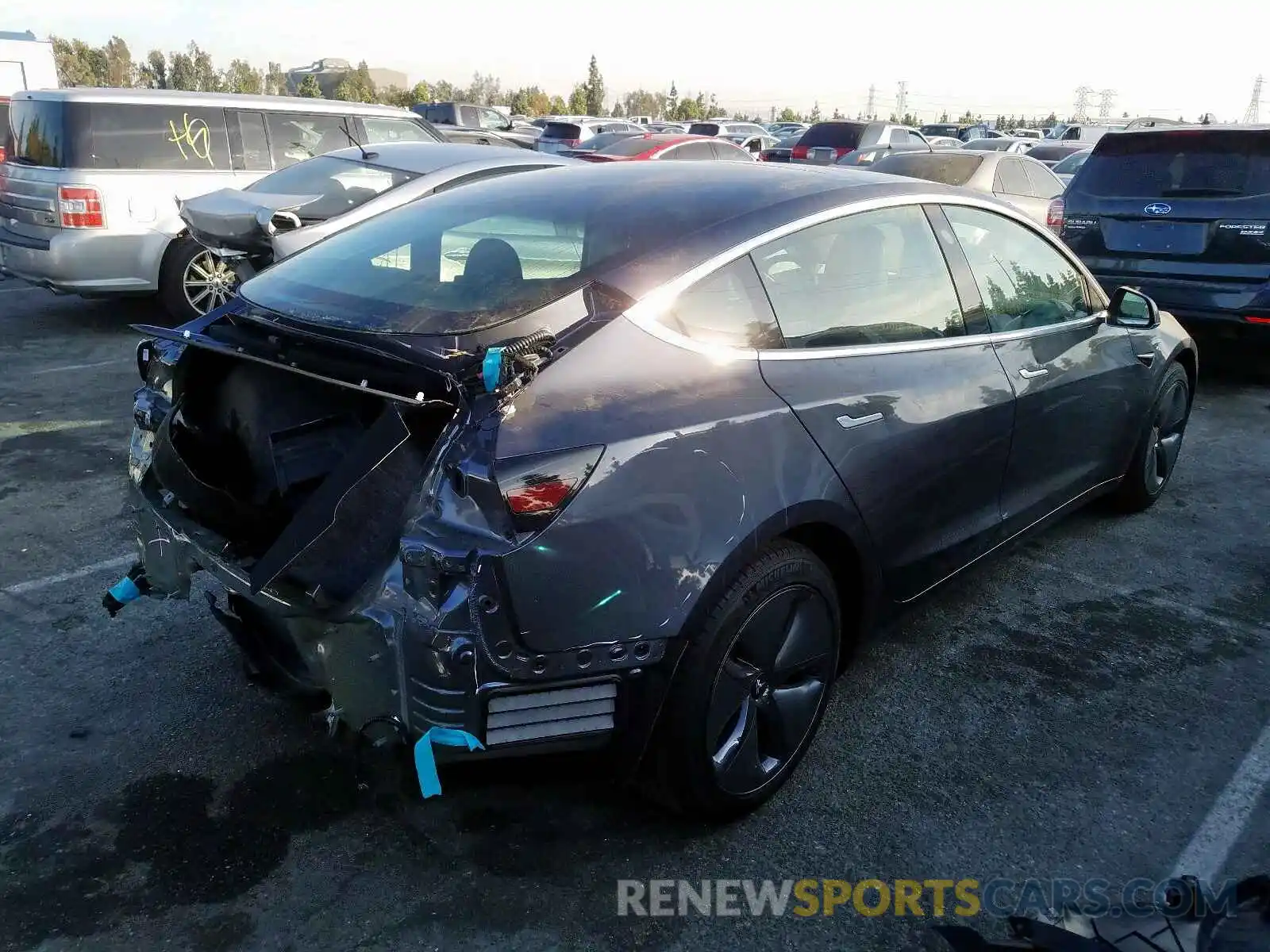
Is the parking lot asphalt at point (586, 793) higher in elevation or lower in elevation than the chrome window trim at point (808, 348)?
lower

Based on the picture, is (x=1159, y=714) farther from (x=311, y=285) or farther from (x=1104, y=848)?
(x=311, y=285)

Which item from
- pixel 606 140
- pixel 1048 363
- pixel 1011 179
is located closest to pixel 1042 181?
pixel 1011 179

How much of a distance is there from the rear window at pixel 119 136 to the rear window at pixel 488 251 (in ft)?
19.5

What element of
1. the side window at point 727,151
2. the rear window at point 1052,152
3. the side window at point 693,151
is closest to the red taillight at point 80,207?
the side window at point 693,151

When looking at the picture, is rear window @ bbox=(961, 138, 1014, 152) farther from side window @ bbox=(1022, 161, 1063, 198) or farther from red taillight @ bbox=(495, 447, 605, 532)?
red taillight @ bbox=(495, 447, 605, 532)

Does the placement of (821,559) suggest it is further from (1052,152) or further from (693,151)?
(1052,152)

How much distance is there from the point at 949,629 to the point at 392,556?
7.69 ft

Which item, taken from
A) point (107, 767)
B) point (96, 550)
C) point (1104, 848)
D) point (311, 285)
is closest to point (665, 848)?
point (1104, 848)

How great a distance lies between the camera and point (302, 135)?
9.22 m

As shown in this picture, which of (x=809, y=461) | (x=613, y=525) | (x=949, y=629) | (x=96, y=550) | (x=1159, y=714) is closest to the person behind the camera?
(x=613, y=525)

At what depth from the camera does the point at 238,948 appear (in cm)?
221

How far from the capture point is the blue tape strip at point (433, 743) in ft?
6.86

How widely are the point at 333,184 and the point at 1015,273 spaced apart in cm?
547

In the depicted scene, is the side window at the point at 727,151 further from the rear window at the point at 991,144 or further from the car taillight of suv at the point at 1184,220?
the rear window at the point at 991,144
